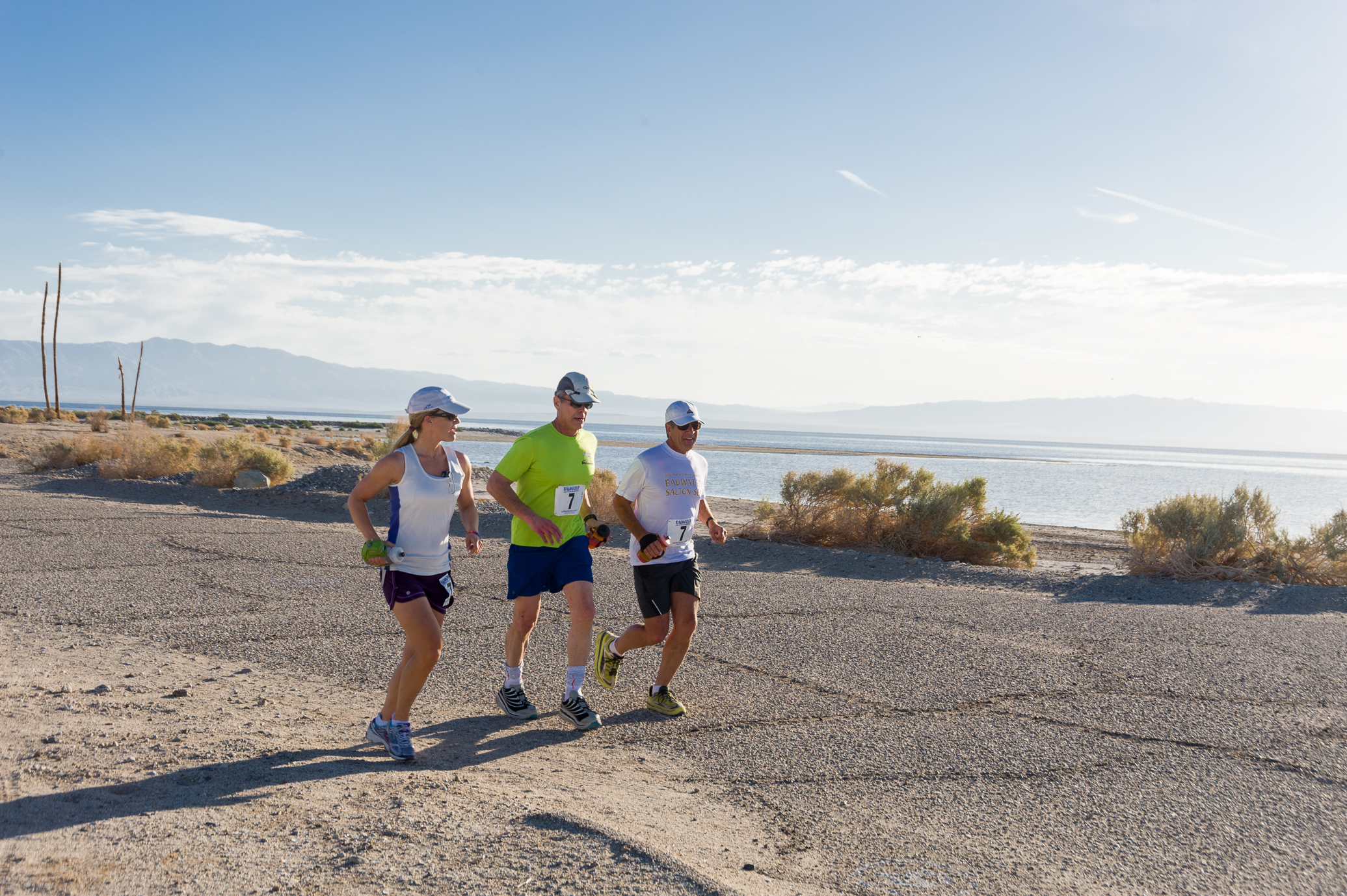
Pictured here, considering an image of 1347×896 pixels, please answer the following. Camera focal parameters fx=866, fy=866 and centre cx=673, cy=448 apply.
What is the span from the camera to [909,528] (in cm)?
1413

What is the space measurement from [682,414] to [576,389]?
687 mm

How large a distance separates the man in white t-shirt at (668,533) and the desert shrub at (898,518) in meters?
9.31

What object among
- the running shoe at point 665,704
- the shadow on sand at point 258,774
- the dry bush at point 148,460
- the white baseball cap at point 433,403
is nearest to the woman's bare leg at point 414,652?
the shadow on sand at point 258,774

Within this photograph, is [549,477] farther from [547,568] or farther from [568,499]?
[547,568]

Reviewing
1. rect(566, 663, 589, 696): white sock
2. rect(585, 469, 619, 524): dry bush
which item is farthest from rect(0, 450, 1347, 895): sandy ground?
rect(585, 469, 619, 524): dry bush

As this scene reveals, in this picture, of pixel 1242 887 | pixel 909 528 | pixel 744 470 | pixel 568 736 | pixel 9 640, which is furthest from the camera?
pixel 744 470

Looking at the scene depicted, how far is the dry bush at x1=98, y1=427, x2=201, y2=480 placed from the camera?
21312mm

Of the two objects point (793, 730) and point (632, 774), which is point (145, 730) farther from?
point (793, 730)

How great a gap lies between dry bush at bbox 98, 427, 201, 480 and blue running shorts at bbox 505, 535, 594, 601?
65.1 feet

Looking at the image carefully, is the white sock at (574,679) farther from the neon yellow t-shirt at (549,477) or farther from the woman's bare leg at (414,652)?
the woman's bare leg at (414,652)

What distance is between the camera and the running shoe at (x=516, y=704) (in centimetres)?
527

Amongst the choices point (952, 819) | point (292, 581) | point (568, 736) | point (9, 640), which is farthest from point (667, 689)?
point (292, 581)

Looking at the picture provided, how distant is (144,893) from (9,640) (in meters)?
4.86

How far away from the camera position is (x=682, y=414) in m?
5.25
